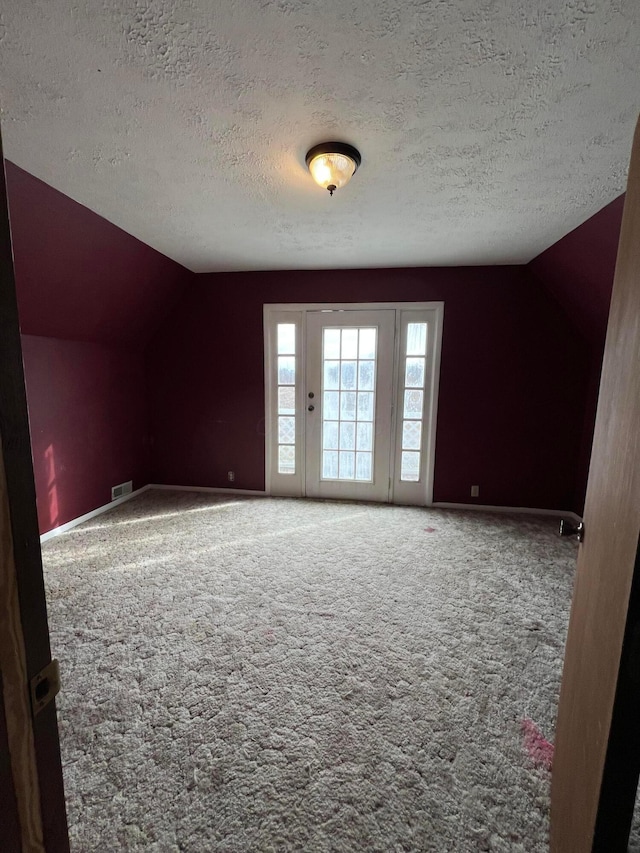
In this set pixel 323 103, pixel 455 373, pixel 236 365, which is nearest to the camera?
pixel 323 103

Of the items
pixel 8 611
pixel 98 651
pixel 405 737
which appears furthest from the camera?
pixel 98 651

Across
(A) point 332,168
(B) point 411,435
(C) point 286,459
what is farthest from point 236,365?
(A) point 332,168

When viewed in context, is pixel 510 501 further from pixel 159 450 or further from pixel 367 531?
pixel 159 450

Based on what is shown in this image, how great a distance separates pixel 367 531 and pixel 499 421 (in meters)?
1.68

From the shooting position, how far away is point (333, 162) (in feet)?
5.36

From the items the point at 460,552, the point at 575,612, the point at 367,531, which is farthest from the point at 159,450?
the point at 575,612

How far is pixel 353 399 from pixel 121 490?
8.44 ft

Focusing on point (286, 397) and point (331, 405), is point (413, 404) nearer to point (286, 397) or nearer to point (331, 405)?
point (331, 405)

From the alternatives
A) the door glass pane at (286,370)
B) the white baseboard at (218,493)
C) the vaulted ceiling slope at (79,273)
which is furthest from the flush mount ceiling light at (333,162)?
the white baseboard at (218,493)

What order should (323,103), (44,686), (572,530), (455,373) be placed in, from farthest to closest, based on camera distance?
(455,373), (323,103), (572,530), (44,686)

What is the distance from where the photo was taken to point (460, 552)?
2738 millimetres

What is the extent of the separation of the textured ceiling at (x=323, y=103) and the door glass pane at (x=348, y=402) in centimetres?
136

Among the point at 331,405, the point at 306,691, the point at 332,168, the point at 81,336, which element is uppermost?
the point at 332,168

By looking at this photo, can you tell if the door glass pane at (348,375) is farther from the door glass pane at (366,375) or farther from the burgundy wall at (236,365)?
the burgundy wall at (236,365)
